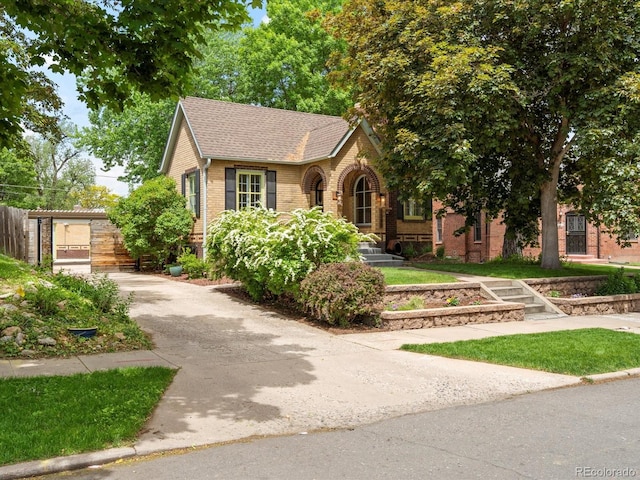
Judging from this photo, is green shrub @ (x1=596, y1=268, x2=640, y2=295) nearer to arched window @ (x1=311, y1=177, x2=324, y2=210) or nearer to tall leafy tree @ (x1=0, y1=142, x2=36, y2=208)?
arched window @ (x1=311, y1=177, x2=324, y2=210)

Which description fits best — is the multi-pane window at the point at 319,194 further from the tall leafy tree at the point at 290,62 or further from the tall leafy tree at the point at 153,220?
the tall leafy tree at the point at 290,62

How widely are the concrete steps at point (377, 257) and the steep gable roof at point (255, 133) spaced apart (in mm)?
3819

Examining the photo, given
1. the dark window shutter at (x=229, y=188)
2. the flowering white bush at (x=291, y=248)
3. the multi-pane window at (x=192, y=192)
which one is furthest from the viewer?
the multi-pane window at (x=192, y=192)

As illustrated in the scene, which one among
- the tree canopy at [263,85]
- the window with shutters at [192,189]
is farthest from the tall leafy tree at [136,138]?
the window with shutters at [192,189]

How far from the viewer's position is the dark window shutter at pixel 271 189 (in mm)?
22208

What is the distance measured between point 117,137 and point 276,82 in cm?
1052

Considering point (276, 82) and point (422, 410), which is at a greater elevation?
point (276, 82)

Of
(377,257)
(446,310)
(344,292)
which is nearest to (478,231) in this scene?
(377,257)

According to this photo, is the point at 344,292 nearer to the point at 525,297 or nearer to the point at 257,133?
the point at 525,297

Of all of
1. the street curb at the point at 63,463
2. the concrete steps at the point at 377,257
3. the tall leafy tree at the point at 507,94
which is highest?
the tall leafy tree at the point at 507,94

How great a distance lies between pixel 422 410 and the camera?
6176mm

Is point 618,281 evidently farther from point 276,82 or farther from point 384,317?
point 276,82

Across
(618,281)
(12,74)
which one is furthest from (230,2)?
(618,281)

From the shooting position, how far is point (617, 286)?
1603 centimetres
